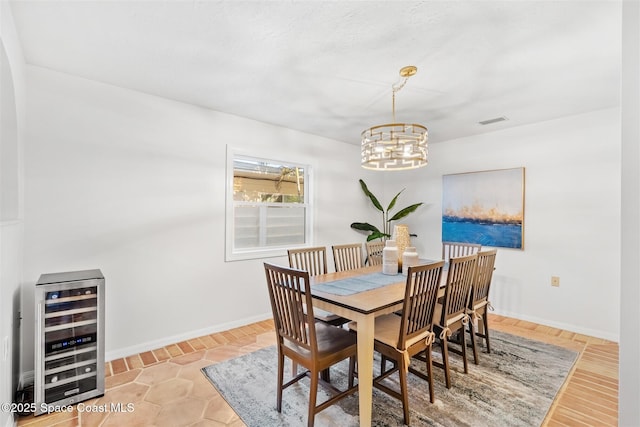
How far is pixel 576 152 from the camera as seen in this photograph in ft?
11.1

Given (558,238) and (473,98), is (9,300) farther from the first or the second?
(558,238)

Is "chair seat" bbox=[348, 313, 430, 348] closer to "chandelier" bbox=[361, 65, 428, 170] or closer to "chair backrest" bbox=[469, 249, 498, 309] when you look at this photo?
"chair backrest" bbox=[469, 249, 498, 309]

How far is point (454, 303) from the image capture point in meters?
2.32

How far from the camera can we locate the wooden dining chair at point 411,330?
1.84m

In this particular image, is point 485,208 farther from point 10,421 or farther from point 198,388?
point 10,421

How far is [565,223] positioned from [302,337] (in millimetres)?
3461

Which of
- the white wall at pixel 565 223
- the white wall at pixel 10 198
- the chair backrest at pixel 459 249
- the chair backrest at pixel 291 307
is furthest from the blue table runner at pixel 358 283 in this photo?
the white wall at pixel 565 223

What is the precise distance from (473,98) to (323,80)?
1518 millimetres

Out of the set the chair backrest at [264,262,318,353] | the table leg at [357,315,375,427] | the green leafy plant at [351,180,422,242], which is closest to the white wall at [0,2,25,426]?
the chair backrest at [264,262,318,353]

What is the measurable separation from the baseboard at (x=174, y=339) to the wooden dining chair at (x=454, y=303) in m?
2.16

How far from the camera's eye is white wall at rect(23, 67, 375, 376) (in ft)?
7.80

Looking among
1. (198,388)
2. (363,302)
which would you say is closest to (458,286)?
(363,302)

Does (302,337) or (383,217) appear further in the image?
(383,217)

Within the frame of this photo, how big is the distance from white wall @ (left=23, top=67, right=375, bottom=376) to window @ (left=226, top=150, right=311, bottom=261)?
0.14 meters
